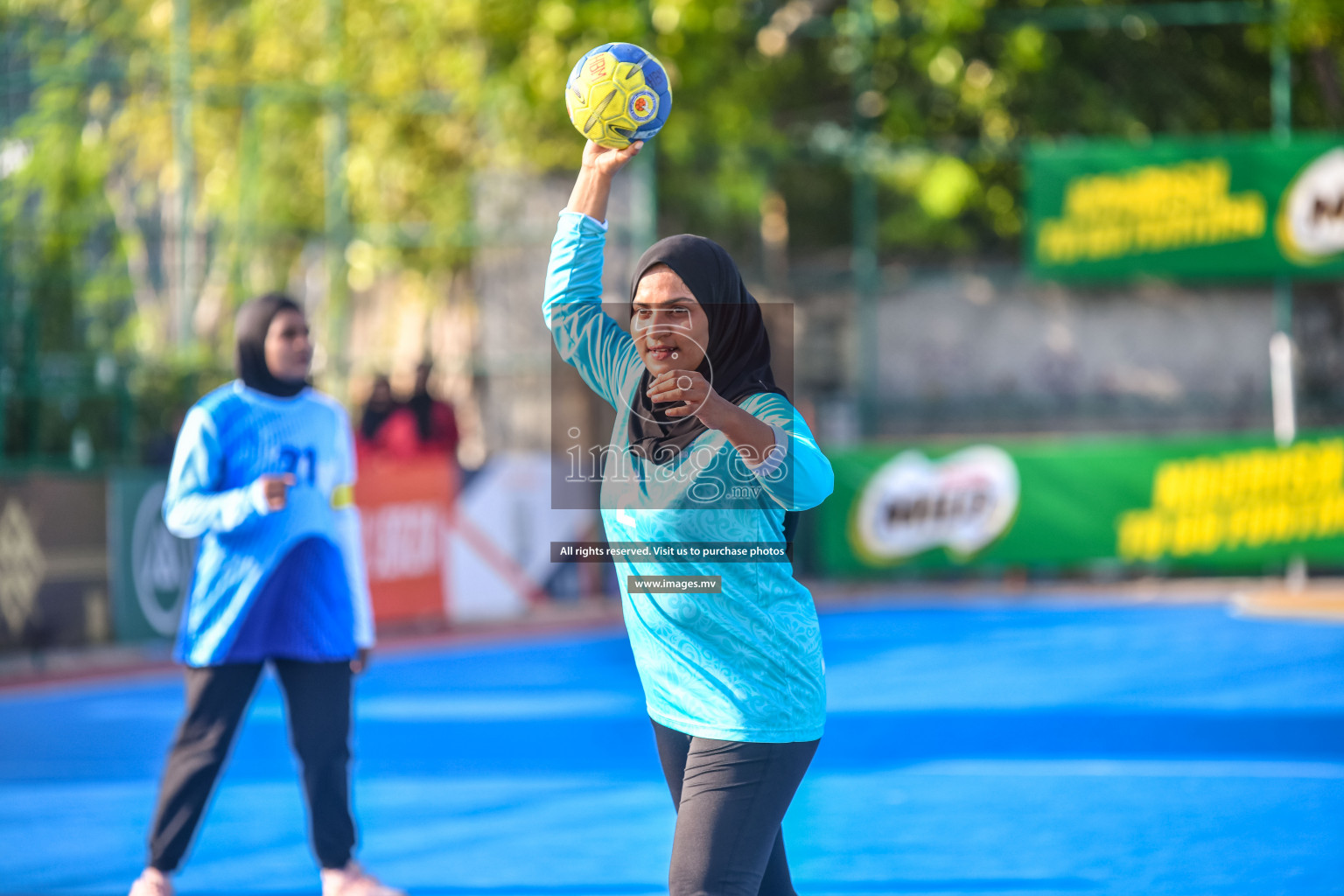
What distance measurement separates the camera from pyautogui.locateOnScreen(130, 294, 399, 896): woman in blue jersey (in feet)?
18.2

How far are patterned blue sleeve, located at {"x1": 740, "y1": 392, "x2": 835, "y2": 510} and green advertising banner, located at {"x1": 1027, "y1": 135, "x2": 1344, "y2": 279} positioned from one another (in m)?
16.7

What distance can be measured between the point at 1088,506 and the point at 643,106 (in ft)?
49.3

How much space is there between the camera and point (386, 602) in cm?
1459

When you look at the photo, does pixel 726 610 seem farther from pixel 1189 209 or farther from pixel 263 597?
pixel 1189 209

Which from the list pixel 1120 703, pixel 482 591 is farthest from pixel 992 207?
pixel 1120 703

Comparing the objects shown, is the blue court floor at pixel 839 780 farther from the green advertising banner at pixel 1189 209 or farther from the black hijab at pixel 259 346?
the green advertising banner at pixel 1189 209

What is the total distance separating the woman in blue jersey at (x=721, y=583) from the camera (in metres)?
3.41

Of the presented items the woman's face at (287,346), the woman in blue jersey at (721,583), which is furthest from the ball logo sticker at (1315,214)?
the woman in blue jersey at (721,583)

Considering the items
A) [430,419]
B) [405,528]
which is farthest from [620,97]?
[430,419]

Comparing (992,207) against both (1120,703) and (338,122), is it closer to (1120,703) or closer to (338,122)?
(338,122)

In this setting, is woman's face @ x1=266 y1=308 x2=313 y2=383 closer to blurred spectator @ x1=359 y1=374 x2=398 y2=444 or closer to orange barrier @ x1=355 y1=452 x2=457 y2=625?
orange barrier @ x1=355 y1=452 x2=457 y2=625

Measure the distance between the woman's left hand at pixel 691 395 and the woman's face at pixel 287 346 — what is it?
9.16ft

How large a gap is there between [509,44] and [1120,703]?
43.2 ft

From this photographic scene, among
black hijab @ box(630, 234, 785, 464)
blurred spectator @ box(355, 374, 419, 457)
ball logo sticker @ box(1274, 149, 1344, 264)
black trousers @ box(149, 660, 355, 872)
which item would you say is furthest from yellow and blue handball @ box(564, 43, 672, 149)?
ball logo sticker @ box(1274, 149, 1344, 264)
